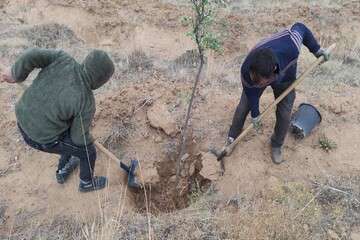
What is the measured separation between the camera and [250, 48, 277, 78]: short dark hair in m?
3.59

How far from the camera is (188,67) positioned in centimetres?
625

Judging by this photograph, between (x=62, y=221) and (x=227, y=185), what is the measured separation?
1631 mm

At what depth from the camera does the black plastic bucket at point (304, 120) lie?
16.0 ft

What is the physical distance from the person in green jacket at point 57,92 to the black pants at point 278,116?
1.56m

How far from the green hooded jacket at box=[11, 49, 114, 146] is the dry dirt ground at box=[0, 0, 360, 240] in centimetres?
75

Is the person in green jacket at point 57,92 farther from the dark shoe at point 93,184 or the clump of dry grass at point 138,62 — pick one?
the clump of dry grass at point 138,62

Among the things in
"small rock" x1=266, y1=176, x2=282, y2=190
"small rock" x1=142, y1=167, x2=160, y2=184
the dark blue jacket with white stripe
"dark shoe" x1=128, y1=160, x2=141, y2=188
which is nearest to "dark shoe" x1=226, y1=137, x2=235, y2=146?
"small rock" x1=266, y1=176, x2=282, y2=190

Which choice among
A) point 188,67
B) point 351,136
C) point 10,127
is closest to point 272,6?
point 188,67

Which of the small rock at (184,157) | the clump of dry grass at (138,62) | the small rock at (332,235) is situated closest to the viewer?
the small rock at (332,235)

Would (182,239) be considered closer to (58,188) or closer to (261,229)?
(261,229)

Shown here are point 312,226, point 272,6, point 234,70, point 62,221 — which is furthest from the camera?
point 272,6

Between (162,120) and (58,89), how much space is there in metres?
1.66

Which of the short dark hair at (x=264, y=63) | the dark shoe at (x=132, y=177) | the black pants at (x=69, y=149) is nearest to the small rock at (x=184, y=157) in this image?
the dark shoe at (x=132, y=177)

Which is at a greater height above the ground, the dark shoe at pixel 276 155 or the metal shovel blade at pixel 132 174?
the dark shoe at pixel 276 155
